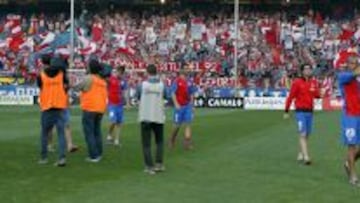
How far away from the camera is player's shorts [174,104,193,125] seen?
21719 mm

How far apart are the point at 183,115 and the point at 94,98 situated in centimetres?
462

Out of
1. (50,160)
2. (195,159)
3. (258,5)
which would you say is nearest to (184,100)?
(195,159)

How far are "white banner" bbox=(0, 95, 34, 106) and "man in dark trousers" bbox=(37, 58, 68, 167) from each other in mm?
31149

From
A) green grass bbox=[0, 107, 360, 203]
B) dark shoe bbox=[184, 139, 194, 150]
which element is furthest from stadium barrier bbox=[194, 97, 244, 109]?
dark shoe bbox=[184, 139, 194, 150]

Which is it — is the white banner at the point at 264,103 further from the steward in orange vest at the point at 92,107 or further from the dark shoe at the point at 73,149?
the steward in orange vest at the point at 92,107

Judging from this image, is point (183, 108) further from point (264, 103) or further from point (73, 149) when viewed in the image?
point (264, 103)

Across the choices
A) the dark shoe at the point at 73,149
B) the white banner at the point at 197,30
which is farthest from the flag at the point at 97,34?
the dark shoe at the point at 73,149

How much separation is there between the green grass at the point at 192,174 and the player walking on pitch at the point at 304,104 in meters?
0.38

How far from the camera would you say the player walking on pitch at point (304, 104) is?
709 inches

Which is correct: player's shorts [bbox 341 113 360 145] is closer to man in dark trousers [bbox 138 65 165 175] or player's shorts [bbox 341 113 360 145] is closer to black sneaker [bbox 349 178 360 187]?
black sneaker [bbox 349 178 360 187]

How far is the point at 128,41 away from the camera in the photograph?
185 ft

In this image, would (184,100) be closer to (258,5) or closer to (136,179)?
(136,179)

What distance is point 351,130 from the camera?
14.5 m

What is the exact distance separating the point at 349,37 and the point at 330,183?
133ft
